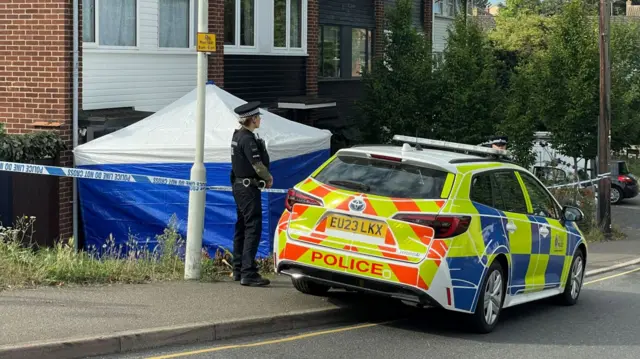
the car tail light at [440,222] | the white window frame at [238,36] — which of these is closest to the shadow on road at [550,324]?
the car tail light at [440,222]

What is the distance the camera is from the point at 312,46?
851 inches

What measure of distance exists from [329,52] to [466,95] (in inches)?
162

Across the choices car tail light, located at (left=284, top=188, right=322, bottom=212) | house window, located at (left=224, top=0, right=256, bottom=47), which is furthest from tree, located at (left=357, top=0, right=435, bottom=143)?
car tail light, located at (left=284, top=188, right=322, bottom=212)

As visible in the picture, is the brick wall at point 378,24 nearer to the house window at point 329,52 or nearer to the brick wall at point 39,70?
the house window at point 329,52

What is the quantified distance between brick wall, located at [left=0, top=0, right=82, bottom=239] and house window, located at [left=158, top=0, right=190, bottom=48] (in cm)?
294

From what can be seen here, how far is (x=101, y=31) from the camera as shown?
1469 centimetres

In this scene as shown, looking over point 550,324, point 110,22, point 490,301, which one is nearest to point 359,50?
point 110,22

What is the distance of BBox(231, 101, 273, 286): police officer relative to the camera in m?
9.60

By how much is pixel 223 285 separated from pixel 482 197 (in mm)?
2841

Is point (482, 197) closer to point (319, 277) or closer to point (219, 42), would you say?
point (319, 277)

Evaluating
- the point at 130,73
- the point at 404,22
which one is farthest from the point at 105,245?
the point at 404,22

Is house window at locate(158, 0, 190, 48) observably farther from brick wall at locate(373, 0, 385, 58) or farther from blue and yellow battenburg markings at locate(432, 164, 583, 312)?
brick wall at locate(373, 0, 385, 58)

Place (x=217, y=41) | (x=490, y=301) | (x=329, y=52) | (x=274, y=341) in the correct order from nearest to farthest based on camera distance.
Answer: (x=274, y=341)
(x=490, y=301)
(x=217, y=41)
(x=329, y=52)

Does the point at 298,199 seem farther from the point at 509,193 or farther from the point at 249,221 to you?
the point at 509,193
